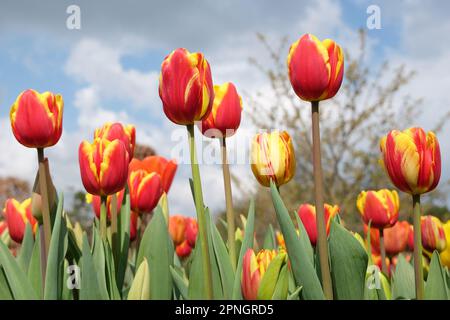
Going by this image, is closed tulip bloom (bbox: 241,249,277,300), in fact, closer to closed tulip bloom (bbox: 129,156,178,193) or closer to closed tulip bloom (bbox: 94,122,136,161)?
closed tulip bloom (bbox: 94,122,136,161)

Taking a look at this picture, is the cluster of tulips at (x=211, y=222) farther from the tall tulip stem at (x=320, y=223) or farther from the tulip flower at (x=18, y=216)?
the tulip flower at (x=18, y=216)

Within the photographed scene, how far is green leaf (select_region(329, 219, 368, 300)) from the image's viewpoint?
132 centimetres

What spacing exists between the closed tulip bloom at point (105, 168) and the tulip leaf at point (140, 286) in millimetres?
288

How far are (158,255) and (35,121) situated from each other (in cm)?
47

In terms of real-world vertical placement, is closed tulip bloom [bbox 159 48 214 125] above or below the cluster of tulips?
above

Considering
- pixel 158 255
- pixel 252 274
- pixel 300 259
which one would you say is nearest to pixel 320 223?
pixel 300 259

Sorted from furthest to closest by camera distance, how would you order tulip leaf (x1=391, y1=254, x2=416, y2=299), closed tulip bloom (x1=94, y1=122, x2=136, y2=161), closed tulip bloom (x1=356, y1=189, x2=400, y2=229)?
closed tulip bloom (x1=356, y1=189, x2=400, y2=229)
tulip leaf (x1=391, y1=254, x2=416, y2=299)
closed tulip bloom (x1=94, y1=122, x2=136, y2=161)

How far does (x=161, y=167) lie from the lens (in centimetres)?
219

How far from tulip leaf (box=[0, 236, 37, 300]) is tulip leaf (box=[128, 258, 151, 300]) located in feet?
0.94

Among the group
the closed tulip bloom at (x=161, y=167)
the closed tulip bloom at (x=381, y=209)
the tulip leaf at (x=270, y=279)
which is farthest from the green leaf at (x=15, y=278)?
the closed tulip bloom at (x=381, y=209)

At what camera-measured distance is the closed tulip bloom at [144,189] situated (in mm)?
1947

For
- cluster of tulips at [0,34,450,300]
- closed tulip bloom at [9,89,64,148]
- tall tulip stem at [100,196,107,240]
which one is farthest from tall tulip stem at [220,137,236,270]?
closed tulip bloom at [9,89,64,148]
